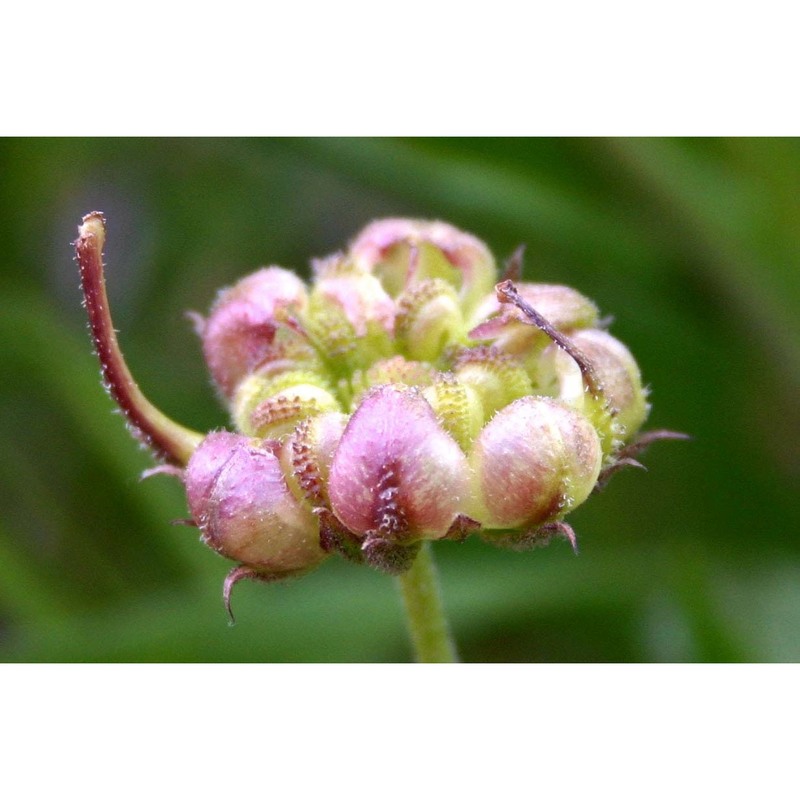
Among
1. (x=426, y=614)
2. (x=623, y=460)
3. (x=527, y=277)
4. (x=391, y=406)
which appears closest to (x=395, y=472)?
(x=391, y=406)

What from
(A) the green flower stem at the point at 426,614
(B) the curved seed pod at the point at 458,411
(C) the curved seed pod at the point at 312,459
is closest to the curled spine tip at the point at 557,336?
(B) the curved seed pod at the point at 458,411

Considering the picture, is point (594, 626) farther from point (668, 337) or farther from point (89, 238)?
point (89, 238)

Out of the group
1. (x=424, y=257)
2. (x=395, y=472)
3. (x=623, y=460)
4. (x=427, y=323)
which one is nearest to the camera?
(x=395, y=472)

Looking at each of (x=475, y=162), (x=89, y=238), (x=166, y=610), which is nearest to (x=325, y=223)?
(x=475, y=162)

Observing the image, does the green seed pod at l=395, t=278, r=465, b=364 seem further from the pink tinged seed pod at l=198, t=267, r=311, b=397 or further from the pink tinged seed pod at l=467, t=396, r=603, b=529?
the pink tinged seed pod at l=467, t=396, r=603, b=529

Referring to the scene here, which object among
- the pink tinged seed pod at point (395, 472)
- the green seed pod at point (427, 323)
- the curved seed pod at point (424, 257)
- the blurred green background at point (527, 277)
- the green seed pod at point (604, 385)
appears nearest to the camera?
the pink tinged seed pod at point (395, 472)

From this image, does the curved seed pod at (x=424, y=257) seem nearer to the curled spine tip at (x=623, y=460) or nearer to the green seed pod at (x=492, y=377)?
the green seed pod at (x=492, y=377)

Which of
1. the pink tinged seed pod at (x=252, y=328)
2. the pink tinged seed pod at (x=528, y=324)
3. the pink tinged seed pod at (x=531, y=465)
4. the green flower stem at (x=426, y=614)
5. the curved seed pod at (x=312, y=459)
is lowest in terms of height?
the green flower stem at (x=426, y=614)

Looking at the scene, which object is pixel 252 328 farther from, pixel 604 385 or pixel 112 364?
pixel 604 385

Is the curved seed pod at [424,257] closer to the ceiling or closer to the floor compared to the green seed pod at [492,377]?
closer to the ceiling
